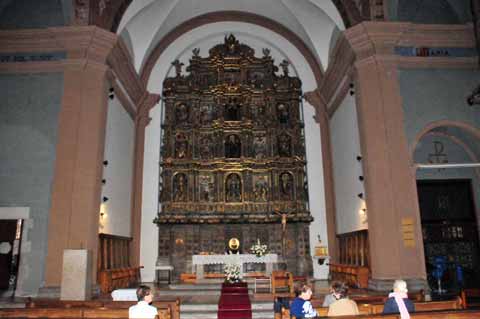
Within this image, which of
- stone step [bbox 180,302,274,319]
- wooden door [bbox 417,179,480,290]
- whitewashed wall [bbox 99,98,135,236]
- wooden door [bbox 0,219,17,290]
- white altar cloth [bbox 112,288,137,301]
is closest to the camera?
white altar cloth [bbox 112,288,137,301]

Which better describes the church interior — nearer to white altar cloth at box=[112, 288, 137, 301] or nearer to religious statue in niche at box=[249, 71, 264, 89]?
religious statue in niche at box=[249, 71, 264, 89]

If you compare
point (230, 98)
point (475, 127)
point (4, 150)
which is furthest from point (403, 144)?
point (4, 150)

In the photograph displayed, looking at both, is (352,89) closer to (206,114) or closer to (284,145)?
(284,145)

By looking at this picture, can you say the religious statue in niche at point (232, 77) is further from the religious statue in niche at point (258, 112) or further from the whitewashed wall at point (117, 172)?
the whitewashed wall at point (117, 172)

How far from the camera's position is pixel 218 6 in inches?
658

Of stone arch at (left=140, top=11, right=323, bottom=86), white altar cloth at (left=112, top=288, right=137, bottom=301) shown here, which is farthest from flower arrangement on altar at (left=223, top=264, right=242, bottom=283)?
stone arch at (left=140, top=11, right=323, bottom=86)

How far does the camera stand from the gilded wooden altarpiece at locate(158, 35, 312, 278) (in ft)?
49.0

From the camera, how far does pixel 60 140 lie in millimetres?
10234

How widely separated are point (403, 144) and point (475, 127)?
2.12m

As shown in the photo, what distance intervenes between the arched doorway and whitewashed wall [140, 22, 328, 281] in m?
3.99

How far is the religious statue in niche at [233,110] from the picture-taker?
16469 mm

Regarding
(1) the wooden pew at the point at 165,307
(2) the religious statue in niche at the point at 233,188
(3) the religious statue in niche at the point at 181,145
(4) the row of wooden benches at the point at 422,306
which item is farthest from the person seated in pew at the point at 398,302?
(3) the religious statue in niche at the point at 181,145

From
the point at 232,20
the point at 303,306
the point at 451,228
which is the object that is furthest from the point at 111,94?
the point at 451,228

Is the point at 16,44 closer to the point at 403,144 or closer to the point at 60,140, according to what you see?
the point at 60,140
